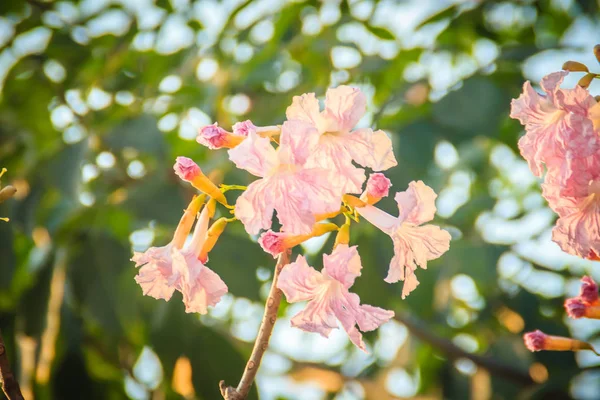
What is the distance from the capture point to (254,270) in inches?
76.9

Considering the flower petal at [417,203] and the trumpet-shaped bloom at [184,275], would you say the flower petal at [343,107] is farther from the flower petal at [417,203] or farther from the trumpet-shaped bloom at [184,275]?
the trumpet-shaped bloom at [184,275]

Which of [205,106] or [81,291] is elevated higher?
[205,106]

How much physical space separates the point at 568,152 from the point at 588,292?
28cm

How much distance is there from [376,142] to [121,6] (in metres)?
2.06

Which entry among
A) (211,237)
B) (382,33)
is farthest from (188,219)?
(382,33)

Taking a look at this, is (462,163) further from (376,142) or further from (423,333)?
(376,142)

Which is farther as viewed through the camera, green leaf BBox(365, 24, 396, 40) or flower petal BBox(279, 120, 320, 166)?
green leaf BBox(365, 24, 396, 40)

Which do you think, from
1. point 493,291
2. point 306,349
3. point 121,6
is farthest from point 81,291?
point 493,291

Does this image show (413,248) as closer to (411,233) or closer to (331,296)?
(411,233)

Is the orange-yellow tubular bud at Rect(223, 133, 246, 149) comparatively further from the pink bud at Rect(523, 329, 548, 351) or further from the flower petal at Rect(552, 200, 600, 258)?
the pink bud at Rect(523, 329, 548, 351)

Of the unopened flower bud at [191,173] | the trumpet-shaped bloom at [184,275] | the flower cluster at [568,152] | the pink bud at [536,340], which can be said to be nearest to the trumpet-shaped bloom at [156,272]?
the trumpet-shaped bloom at [184,275]

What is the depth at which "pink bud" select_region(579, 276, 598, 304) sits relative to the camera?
1.02 meters

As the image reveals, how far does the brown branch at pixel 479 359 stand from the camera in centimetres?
247

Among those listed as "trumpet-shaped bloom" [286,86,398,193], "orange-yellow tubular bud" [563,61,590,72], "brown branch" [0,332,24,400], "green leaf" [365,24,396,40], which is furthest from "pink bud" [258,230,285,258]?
A: "green leaf" [365,24,396,40]
